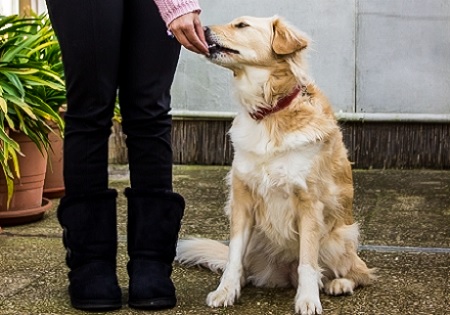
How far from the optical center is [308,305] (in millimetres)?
2770

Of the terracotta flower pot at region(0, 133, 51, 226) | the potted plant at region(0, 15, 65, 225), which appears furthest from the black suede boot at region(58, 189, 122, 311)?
the terracotta flower pot at region(0, 133, 51, 226)

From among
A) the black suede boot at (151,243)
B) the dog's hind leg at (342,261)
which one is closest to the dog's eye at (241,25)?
the black suede boot at (151,243)

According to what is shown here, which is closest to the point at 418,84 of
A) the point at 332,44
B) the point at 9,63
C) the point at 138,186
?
the point at 332,44

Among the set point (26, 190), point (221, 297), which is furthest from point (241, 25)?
point (26, 190)

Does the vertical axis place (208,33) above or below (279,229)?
above

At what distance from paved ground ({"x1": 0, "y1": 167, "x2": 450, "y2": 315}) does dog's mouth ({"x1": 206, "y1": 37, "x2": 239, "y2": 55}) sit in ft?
2.67

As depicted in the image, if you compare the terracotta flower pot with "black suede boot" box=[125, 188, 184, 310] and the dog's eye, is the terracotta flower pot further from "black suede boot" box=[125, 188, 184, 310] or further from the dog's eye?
the dog's eye

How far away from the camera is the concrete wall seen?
5438 millimetres

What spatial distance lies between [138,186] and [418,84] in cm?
312

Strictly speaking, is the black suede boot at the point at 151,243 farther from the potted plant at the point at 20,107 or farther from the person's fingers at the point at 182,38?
the potted plant at the point at 20,107

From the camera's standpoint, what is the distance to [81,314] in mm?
2727

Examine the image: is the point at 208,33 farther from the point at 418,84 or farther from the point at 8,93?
the point at 418,84

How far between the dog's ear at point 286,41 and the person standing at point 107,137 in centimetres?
37

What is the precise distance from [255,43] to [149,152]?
1.73 feet
